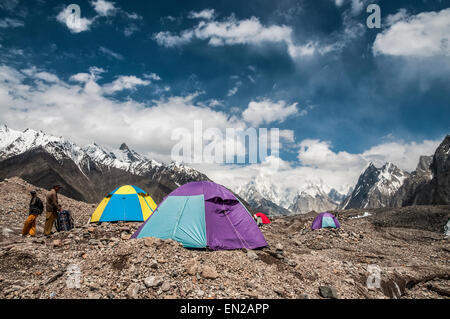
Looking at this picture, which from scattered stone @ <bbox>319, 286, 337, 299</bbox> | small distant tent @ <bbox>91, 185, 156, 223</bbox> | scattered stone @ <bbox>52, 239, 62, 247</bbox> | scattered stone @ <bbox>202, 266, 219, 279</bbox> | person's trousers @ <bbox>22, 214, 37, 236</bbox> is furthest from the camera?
small distant tent @ <bbox>91, 185, 156, 223</bbox>

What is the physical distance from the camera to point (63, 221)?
13.7 metres

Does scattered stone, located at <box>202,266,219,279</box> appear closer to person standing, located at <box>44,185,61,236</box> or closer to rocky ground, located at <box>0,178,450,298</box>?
rocky ground, located at <box>0,178,450,298</box>

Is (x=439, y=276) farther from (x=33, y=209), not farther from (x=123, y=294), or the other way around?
→ (x=33, y=209)

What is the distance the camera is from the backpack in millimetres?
13609

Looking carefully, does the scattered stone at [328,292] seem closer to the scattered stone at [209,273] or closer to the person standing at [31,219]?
the scattered stone at [209,273]

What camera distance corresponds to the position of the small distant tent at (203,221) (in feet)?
31.3

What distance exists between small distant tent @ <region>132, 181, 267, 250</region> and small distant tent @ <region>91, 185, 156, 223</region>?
617cm

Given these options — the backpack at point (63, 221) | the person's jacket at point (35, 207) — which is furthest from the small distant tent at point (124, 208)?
the person's jacket at point (35, 207)

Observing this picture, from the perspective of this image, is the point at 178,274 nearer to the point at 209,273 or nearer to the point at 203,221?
the point at 209,273

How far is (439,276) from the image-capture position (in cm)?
997

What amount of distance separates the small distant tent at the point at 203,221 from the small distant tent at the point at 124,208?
617cm

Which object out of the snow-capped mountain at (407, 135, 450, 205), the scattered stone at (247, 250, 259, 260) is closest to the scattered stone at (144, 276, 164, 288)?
the scattered stone at (247, 250, 259, 260)

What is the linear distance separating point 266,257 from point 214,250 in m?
2.03

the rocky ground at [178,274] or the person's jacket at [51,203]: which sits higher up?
the person's jacket at [51,203]
